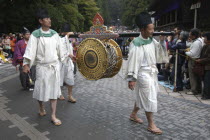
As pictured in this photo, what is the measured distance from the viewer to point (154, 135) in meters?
3.95

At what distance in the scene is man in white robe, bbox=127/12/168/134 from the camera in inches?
155

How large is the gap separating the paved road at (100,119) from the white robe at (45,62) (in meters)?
0.66

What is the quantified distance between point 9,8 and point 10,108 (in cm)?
1703

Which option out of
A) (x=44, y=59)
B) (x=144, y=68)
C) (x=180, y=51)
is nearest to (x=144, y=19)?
(x=144, y=68)

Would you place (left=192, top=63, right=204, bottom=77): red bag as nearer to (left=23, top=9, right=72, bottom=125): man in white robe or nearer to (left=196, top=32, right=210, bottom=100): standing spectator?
(left=196, top=32, right=210, bottom=100): standing spectator

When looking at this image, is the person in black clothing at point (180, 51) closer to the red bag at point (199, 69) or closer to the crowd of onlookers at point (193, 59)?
the crowd of onlookers at point (193, 59)

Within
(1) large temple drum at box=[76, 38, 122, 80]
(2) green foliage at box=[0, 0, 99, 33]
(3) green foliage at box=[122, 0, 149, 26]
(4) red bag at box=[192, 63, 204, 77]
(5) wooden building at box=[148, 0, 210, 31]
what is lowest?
(4) red bag at box=[192, 63, 204, 77]

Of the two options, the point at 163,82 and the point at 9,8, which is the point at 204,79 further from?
the point at 9,8

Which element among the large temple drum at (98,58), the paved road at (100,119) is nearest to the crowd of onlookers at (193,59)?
the paved road at (100,119)

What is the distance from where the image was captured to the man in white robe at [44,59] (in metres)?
4.37

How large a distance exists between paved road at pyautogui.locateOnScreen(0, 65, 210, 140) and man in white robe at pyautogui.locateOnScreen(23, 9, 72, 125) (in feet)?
1.54

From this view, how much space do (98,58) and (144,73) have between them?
0.95m

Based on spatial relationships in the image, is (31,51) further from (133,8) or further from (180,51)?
(133,8)

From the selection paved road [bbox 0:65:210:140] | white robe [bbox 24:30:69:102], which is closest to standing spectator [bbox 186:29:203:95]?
paved road [bbox 0:65:210:140]
